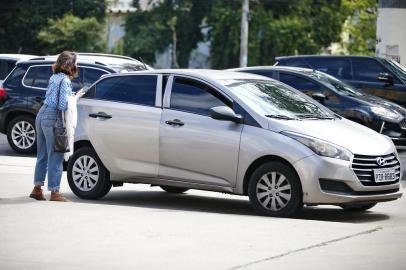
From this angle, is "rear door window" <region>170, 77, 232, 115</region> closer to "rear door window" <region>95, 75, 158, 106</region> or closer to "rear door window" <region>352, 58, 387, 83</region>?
"rear door window" <region>95, 75, 158, 106</region>

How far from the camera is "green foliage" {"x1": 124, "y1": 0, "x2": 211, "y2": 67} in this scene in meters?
79.5

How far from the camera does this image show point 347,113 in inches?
769

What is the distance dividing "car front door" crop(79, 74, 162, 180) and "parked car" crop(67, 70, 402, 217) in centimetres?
1

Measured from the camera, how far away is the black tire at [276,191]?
1160cm

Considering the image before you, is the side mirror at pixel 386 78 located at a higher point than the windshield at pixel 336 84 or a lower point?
higher

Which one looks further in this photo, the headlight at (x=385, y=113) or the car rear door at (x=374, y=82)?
the car rear door at (x=374, y=82)

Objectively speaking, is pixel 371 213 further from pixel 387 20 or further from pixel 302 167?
pixel 387 20

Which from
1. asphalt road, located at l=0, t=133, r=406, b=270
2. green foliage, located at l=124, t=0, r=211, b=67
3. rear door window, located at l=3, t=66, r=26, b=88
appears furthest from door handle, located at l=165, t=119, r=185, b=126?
green foliage, located at l=124, t=0, r=211, b=67

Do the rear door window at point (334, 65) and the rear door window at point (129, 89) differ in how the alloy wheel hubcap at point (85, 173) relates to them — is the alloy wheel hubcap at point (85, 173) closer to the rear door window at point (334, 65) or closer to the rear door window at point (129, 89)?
the rear door window at point (129, 89)

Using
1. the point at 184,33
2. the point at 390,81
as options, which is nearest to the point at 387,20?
the point at 390,81

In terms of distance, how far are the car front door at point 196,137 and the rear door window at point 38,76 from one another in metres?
7.35

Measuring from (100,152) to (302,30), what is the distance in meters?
59.3

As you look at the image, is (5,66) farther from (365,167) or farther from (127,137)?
(365,167)

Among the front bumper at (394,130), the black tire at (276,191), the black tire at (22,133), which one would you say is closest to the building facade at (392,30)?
the front bumper at (394,130)
